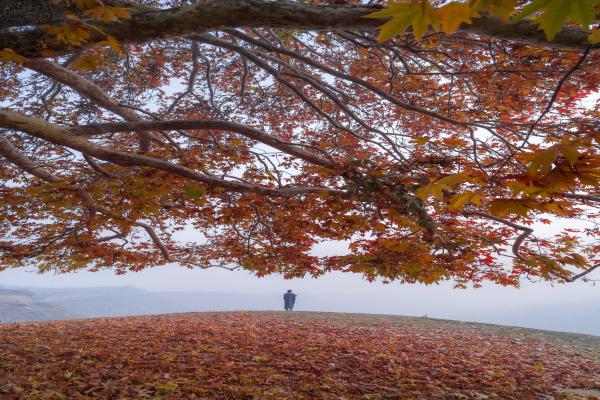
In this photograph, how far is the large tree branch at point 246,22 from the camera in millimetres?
2715

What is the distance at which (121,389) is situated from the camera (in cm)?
438

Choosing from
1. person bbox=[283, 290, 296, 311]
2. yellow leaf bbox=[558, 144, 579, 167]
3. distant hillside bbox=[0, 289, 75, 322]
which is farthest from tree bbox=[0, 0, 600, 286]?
distant hillside bbox=[0, 289, 75, 322]

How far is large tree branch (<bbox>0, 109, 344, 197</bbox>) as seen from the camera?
12.1ft

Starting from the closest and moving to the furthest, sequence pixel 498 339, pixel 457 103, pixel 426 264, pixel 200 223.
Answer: pixel 426 264
pixel 457 103
pixel 200 223
pixel 498 339

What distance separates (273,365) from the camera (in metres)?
5.86

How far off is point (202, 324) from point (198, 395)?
627 cm

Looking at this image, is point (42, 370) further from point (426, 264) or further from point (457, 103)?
point (457, 103)

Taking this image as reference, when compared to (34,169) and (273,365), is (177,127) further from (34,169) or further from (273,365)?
(273,365)

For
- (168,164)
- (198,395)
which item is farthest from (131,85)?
(198,395)

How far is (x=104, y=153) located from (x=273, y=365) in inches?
163

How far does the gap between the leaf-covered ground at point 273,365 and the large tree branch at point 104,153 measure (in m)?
2.56

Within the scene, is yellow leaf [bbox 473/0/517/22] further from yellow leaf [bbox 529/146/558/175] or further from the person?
the person

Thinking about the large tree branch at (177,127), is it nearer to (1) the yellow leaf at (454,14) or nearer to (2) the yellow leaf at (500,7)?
(1) the yellow leaf at (454,14)

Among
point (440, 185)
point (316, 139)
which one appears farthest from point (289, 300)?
point (440, 185)
